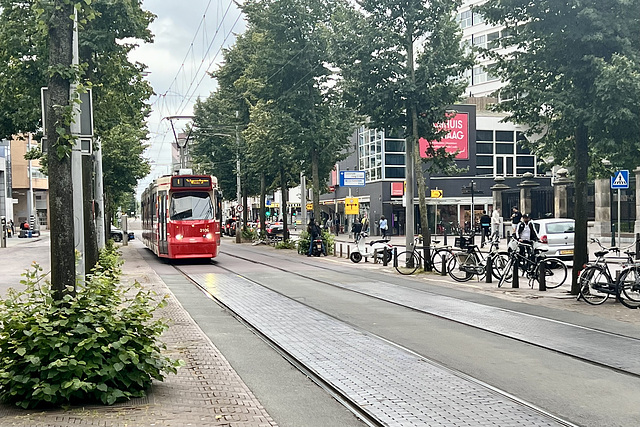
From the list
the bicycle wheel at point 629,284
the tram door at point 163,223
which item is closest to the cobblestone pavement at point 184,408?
the bicycle wheel at point 629,284

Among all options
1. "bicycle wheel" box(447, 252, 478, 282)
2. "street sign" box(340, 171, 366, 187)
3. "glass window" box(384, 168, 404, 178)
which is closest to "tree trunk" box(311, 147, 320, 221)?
"street sign" box(340, 171, 366, 187)

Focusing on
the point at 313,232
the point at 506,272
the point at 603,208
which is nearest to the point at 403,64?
the point at 506,272

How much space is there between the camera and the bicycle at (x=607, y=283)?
1410 centimetres

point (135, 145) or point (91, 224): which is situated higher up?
point (135, 145)

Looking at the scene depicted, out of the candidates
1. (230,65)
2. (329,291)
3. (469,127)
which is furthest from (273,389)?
(469,127)

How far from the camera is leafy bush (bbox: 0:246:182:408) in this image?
607 centimetres

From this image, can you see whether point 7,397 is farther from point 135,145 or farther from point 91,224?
point 135,145

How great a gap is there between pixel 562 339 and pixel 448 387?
143 inches

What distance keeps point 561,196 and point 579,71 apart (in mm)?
28775

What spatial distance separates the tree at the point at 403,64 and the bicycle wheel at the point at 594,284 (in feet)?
29.3

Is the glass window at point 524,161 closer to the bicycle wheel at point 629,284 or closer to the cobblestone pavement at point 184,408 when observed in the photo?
the bicycle wheel at point 629,284

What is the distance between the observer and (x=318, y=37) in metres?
34.2

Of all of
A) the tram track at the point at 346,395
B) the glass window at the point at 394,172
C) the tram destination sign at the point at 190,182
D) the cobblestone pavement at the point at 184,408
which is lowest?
the tram track at the point at 346,395

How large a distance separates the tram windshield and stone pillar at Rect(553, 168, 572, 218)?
2249 centimetres
